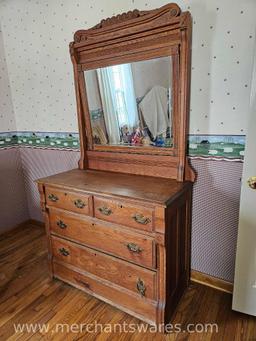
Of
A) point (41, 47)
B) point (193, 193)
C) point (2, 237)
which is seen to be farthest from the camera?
point (2, 237)

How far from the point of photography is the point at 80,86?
6.26 ft

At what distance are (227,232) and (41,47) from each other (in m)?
2.25

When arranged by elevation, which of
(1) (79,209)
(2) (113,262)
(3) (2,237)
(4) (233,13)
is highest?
(4) (233,13)

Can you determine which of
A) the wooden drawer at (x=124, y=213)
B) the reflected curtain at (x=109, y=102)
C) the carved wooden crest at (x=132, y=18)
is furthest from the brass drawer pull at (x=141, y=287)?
the carved wooden crest at (x=132, y=18)

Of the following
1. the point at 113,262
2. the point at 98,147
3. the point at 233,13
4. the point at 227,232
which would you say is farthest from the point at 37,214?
the point at 233,13

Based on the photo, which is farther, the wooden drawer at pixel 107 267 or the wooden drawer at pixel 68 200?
the wooden drawer at pixel 68 200

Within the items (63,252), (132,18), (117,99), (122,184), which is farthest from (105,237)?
(132,18)

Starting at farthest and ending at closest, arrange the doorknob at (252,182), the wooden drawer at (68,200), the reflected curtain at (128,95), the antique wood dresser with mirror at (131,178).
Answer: the reflected curtain at (128,95)
the wooden drawer at (68,200)
the antique wood dresser with mirror at (131,178)
the doorknob at (252,182)

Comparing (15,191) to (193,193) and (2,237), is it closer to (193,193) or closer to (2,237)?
(2,237)

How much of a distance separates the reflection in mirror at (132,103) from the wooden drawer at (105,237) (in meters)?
0.66

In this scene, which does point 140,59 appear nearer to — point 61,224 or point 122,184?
point 122,184

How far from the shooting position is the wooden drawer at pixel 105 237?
1.36 m

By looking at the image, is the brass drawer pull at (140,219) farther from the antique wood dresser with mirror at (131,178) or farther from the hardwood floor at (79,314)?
the hardwood floor at (79,314)

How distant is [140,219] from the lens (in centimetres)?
133
